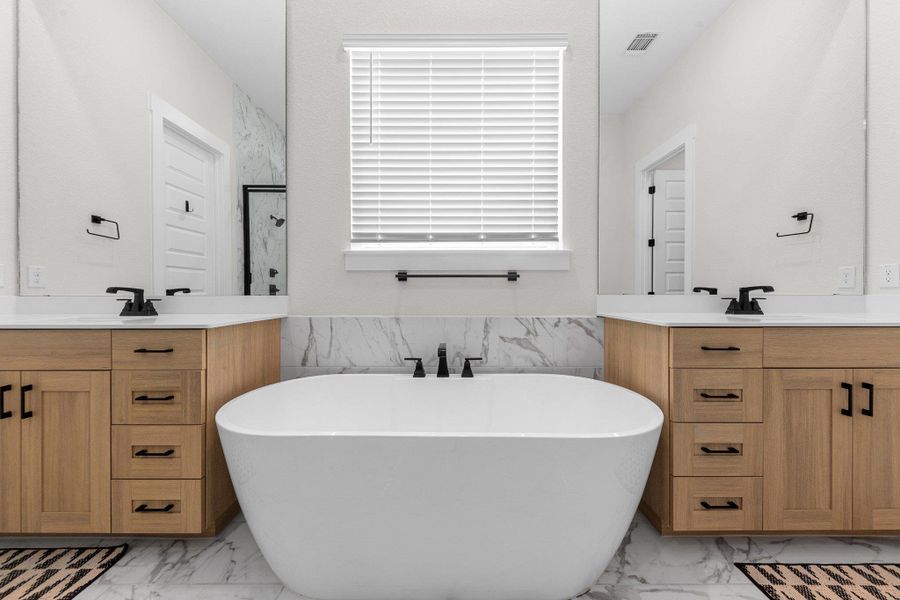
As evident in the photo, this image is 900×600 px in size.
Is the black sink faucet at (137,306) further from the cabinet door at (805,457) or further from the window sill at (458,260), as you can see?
the cabinet door at (805,457)

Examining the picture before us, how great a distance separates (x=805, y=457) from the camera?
1.42 m

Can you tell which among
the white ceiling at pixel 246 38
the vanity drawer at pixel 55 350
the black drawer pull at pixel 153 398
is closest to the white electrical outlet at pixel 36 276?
the vanity drawer at pixel 55 350

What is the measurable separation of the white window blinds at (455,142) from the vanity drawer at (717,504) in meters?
1.18

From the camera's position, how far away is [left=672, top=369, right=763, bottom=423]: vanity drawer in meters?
1.42

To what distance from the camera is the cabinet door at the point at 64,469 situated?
4.58ft

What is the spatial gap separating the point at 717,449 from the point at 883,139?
67.7 inches

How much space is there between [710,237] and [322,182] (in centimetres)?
188

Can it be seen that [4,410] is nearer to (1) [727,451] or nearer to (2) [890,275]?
(1) [727,451]

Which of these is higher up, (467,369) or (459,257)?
(459,257)

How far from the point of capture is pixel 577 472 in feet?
3.56

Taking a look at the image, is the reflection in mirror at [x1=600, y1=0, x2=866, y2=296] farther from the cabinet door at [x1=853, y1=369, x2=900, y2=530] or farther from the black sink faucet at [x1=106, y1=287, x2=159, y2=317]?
the black sink faucet at [x1=106, y1=287, x2=159, y2=317]

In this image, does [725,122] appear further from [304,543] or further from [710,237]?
[304,543]

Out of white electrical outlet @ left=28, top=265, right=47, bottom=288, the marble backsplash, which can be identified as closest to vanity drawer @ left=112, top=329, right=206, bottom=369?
the marble backsplash

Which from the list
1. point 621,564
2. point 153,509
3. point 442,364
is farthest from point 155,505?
point 621,564
